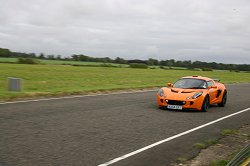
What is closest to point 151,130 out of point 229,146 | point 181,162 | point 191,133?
point 191,133

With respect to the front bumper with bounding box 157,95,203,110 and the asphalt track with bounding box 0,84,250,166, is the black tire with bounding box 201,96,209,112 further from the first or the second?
the asphalt track with bounding box 0,84,250,166

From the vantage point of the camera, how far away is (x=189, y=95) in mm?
13477

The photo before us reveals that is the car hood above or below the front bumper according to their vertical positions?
above

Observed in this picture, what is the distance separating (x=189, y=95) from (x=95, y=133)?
580 cm

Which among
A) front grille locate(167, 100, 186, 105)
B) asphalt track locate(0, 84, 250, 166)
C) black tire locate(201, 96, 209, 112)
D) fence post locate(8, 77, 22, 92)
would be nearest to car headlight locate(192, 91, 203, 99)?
black tire locate(201, 96, 209, 112)

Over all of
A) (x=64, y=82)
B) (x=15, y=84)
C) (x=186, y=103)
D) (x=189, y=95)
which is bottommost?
(x=64, y=82)

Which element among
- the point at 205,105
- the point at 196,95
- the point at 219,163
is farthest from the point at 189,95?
the point at 219,163

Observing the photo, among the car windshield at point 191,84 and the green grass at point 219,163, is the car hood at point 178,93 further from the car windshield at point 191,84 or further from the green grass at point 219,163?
the green grass at point 219,163

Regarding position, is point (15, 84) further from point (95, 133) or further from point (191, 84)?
point (95, 133)

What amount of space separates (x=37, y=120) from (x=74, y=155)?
3.53 meters

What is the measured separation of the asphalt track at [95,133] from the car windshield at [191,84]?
127 centimetres

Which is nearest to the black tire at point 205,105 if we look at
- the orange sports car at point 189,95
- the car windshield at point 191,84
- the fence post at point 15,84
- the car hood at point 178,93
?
the orange sports car at point 189,95

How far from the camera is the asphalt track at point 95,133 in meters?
6.38

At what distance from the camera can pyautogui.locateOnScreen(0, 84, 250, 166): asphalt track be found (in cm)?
638
